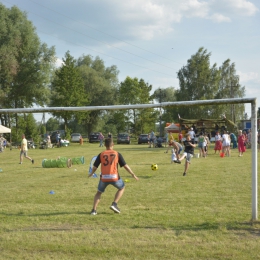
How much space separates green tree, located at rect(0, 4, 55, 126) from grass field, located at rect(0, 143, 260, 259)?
3825 cm

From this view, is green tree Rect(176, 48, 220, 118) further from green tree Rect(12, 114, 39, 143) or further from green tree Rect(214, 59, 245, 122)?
green tree Rect(12, 114, 39, 143)

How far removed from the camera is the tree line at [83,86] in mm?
49250

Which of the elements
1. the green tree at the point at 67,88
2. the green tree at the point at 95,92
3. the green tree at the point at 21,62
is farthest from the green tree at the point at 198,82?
the green tree at the point at 21,62

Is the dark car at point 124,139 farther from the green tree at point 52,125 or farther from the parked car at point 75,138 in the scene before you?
the green tree at point 52,125

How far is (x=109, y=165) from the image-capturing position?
8508 mm

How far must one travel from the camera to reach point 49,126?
305 ft

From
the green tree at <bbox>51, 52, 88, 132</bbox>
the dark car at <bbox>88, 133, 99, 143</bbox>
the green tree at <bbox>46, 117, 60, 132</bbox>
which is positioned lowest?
the dark car at <bbox>88, 133, 99, 143</bbox>

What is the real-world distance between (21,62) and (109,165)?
45493mm

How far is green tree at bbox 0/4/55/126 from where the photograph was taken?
4834 centimetres

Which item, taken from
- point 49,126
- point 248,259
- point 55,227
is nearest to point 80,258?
point 55,227

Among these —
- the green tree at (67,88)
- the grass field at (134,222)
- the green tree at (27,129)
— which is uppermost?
the green tree at (67,88)

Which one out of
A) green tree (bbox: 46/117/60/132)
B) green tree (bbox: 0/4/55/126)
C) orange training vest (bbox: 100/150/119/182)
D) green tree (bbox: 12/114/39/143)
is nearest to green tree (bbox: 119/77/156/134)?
green tree (bbox: 0/4/55/126)

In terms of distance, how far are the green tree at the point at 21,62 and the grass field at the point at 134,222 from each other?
3825 centimetres

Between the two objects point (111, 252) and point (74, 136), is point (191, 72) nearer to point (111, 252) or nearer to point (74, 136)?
point (74, 136)
